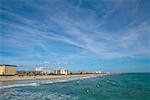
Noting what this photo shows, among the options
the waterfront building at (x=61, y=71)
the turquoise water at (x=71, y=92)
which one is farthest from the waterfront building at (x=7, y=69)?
the waterfront building at (x=61, y=71)

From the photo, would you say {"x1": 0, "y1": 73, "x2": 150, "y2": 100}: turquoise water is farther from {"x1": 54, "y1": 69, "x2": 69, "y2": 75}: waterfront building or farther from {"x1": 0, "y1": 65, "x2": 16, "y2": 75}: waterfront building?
{"x1": 54, "y1": 69, "x2": 69, "y2": 75}: waterfront building

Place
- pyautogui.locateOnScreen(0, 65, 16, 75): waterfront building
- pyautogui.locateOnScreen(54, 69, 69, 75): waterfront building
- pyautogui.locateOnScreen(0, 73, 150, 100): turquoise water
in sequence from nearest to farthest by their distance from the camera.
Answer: pyautogui.locateOnScreen(0, 73, 150, 100): turquoise water → pyautogui.locateOnScreen(0, 65, 16, 75): waterfront building → pyautogui.locateOnScreen(54, 69, 69, 75): waterfront building

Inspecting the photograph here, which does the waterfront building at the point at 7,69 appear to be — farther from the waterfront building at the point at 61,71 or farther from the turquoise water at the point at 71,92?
the waterfront building at the point at 61,71

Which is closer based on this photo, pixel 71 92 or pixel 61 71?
pixel 71 92

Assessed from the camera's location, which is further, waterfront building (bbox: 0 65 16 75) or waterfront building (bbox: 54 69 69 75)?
waterfront building (bbox: 54 69 69 75)

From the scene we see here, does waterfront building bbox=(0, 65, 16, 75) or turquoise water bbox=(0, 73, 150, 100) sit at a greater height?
waterfront building bbox=(0, 65, 16, 75)

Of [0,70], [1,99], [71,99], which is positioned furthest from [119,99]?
[0,70]

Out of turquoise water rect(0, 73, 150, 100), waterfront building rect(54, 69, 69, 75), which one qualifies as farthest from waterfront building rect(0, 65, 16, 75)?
waterfront building rect(54, 69, 69, 75)

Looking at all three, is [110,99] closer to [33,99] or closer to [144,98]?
[144,98]

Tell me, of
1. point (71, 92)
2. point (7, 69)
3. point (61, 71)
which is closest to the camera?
point (71, 92)

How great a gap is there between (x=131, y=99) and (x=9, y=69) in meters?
45.9

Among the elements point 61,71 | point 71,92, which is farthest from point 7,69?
point 61,71

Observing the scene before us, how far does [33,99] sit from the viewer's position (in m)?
17.6

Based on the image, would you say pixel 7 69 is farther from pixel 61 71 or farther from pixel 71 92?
pixel 61 71
